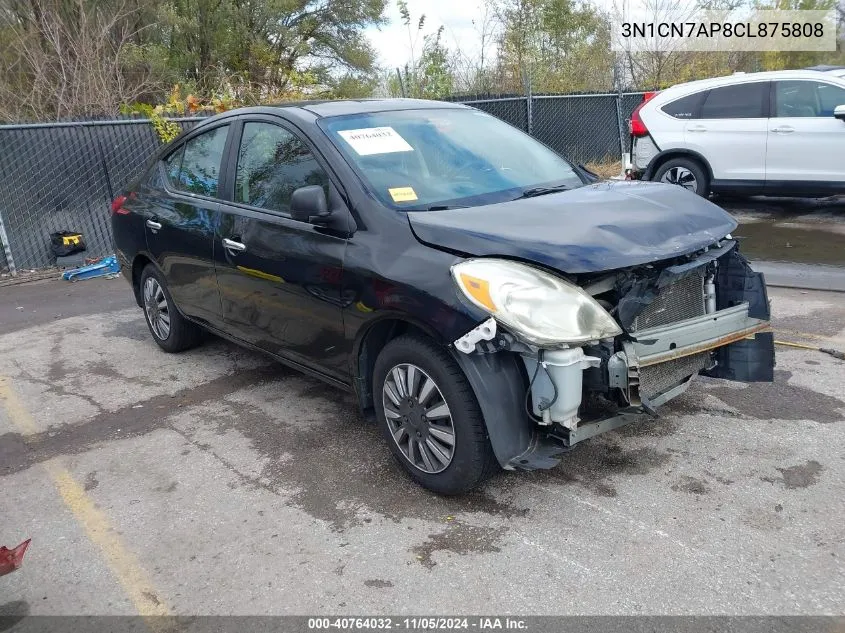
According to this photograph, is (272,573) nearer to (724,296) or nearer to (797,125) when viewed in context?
(724,296)

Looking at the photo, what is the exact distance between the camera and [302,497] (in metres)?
3.49

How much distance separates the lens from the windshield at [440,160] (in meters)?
3.72

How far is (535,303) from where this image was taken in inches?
116

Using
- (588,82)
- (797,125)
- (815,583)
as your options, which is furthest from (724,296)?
(588,82)

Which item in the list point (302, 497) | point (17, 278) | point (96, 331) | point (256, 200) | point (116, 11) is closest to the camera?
point (302, 497)

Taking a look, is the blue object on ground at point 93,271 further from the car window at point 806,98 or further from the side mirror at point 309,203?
the car window at point 806,98

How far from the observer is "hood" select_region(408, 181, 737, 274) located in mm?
3031

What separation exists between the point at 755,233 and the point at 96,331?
7584 millimetres

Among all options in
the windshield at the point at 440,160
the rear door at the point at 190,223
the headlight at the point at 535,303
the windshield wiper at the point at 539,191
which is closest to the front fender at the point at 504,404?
the headlight at the point at 535,303

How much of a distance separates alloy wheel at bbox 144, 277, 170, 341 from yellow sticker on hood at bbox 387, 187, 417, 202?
261cm

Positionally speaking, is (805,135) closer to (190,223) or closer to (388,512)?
(190,223)

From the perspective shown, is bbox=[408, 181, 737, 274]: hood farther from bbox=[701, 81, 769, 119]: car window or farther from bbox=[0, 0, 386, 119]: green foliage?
bbox=[0, 0, 386, 119]: green foliage

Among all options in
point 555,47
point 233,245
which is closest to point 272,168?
point 233,245

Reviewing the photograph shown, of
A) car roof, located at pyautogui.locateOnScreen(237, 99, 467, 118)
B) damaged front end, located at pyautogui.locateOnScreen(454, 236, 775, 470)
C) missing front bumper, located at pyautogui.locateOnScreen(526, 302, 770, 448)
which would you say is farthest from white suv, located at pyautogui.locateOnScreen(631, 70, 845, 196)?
damaged front end, located at pyautogui.locateOnScreen(454, 236, 775, 470)
